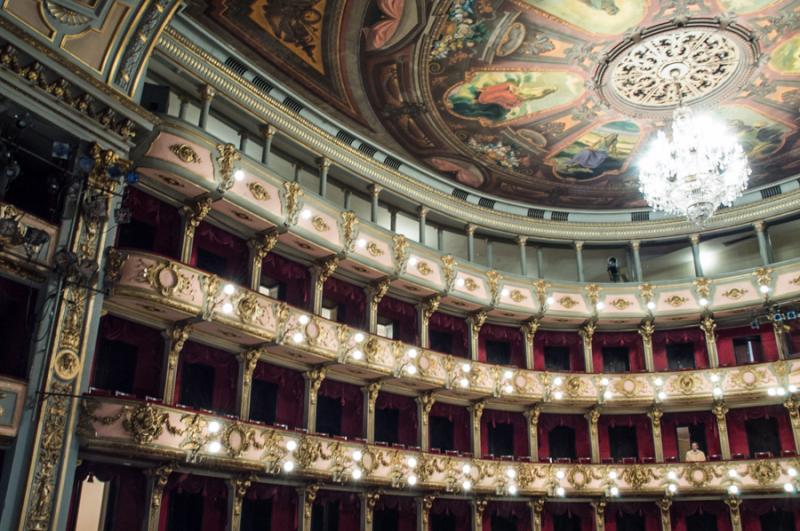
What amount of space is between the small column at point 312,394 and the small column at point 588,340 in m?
11.2

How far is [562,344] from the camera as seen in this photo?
26922 mm

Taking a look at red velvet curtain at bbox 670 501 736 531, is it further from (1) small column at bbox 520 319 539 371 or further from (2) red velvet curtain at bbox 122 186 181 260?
(2) red velvet curtain at bbox 122 186 181 260

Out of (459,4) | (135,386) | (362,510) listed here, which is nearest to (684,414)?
(362,510)

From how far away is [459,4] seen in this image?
16641mm

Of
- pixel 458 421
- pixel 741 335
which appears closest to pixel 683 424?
pixel 741 335

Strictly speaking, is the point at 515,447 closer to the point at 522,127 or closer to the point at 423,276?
the point at 423,276

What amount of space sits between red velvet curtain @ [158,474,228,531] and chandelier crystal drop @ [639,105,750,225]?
13.1 meters

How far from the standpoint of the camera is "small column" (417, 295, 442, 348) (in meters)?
23.4

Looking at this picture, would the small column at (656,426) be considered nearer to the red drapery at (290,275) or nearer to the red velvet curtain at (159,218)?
the red drapery at (290,275)

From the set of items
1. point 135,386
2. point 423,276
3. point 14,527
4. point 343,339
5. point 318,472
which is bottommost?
point 14,527

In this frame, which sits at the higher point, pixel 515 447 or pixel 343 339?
pixel 343 339

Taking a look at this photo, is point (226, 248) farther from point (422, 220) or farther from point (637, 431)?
point (637, 431)

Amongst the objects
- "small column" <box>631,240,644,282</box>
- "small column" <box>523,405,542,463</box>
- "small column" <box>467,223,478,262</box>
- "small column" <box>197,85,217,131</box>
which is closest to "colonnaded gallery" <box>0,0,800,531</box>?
"small column" <box>197,85,217,131</box>

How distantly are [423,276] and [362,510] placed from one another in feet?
24.2
